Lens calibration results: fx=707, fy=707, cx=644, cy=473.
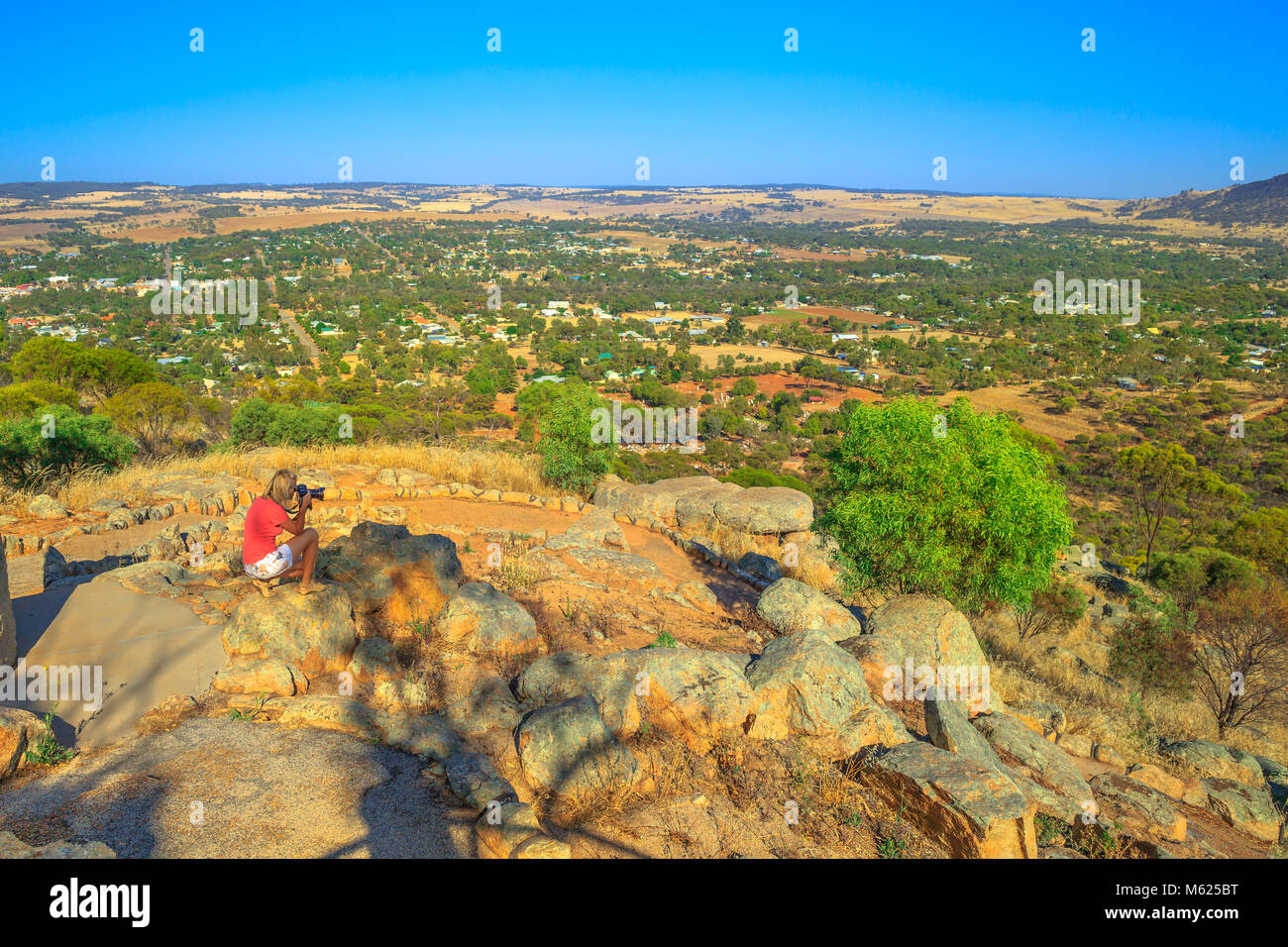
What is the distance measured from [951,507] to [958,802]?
418 centimetres

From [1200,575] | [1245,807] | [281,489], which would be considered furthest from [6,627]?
[1200,575]

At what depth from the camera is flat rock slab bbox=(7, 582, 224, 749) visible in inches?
200

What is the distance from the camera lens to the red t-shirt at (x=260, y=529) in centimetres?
616

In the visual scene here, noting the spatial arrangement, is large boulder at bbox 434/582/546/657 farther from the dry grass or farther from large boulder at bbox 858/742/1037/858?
the dry grass

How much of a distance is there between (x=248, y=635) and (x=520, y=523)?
20.4 ft

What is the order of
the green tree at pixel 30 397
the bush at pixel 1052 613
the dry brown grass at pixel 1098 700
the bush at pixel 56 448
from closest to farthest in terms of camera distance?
the dry brown grass at pixel 1098 700
the bush at pixel 56 448
the bush at pixel 1052 613
the green tree at pixel 30 397

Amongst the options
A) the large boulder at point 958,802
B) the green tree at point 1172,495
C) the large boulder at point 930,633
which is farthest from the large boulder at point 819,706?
the green tree at point 1172,495

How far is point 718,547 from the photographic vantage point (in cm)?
1281

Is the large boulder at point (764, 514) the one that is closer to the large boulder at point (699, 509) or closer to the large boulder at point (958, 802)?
the large boulder at point (699, 509)

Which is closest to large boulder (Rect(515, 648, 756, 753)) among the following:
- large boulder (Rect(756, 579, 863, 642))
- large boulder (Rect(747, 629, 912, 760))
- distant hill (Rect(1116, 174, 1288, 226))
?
large boulder (Rect(747, 629, 912, 760))

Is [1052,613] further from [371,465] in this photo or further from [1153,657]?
[371,465]

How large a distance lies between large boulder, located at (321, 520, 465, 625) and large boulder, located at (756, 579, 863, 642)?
384cm

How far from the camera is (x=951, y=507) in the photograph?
8297 mm
